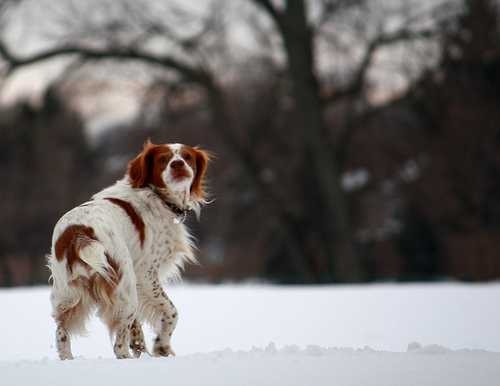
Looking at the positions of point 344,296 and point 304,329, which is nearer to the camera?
point 304,329

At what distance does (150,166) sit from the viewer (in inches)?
212

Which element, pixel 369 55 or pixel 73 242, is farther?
pixel 369 55

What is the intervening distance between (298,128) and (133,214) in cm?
1210

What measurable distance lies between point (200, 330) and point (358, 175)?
24923mm

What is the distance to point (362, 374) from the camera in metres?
3.89

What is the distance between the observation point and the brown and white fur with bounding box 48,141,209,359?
15.2 feet

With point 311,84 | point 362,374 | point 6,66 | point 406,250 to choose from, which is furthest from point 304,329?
point 406,250

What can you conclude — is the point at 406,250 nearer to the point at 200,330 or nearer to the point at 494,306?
the point at 494,306

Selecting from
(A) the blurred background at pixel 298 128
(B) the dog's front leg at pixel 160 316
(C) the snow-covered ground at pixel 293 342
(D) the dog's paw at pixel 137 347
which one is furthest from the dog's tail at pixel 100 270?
(A) the blurred background at pixel 298 128

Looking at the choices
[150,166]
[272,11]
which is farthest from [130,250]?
[272,11]

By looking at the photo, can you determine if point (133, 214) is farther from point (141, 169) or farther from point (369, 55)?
point (369, 55)

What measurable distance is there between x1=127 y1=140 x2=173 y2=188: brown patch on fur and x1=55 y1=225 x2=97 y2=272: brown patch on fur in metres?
0.80

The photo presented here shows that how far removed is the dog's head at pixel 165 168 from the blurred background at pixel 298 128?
10.4 m

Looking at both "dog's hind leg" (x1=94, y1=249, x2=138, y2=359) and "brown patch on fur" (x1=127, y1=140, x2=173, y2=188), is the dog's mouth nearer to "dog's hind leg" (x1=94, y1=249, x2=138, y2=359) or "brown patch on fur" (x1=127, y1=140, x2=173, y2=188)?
"brown patch on fur" (x1=127, y1=140, x2=173, y2=188)
